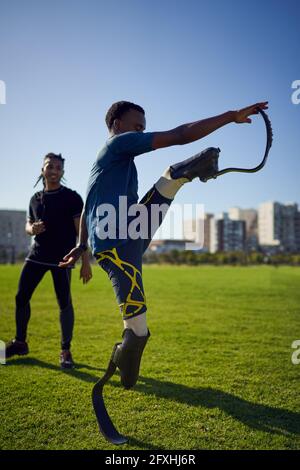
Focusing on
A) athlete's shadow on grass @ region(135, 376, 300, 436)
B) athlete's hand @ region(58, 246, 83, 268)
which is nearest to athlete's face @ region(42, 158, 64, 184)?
athlete's hand @ region(58, 246, 83, 268)

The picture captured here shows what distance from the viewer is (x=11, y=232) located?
232 feet

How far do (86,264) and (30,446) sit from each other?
2.24 metres

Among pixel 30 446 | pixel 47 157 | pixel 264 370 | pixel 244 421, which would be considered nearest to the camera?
pixel 30 446

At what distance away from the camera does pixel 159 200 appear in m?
3.11

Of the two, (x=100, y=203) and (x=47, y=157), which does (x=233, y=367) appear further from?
(x=47, y=157)

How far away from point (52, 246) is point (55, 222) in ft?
1.11

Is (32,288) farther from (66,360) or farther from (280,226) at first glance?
(280,226)

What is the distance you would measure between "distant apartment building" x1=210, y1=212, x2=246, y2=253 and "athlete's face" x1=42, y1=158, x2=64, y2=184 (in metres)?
141

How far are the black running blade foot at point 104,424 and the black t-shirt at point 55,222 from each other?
2.41 m


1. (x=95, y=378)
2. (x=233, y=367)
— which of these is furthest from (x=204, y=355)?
(x=95, y=378)

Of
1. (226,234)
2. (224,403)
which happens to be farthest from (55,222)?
(226,234)

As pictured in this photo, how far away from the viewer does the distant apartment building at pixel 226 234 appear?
146 meters
